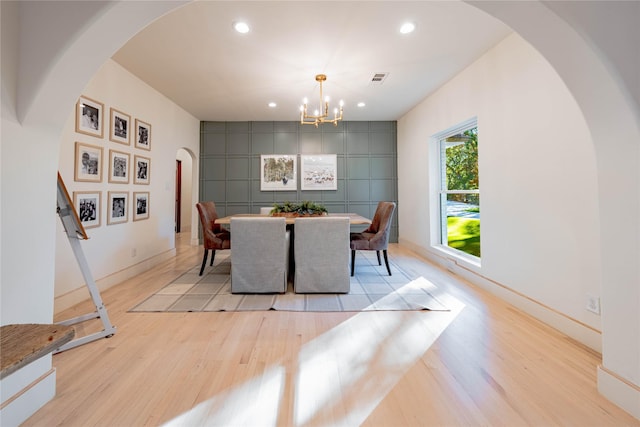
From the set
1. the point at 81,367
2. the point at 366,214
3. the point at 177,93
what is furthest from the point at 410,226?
the point at 81,367

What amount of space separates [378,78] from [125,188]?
11.7ft

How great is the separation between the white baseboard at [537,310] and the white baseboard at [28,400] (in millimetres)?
3229

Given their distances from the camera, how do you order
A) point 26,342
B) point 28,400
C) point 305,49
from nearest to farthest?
point 26,342 < point 28,400 < point 305,49

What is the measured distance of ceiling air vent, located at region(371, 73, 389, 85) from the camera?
3551 mm

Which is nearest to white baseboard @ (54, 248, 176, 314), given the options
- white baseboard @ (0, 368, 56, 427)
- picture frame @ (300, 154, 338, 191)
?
white baseboard @ (0, 368, 56, 427)

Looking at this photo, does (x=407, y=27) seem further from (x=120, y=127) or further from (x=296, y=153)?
(x=296, y=153)

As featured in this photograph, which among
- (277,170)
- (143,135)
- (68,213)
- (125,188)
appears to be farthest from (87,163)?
(277,170)

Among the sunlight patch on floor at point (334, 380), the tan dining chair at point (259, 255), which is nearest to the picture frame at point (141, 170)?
the tan dining chair at point (259, 255)

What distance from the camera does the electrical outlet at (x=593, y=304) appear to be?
6.08 ft

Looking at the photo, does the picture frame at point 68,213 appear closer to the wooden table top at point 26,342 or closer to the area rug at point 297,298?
the area rug at point 297,298

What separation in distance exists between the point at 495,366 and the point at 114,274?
3805mm

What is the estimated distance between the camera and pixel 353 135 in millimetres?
5906

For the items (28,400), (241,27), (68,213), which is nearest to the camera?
(28,400)

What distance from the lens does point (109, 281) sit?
10.3 feet
